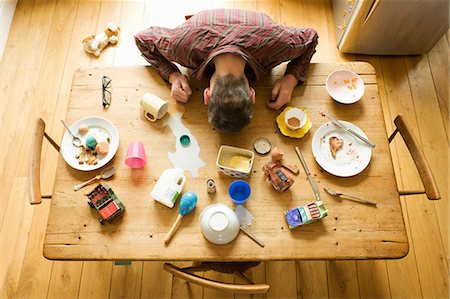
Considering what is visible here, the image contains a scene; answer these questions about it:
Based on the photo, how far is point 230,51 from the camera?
1.27 m

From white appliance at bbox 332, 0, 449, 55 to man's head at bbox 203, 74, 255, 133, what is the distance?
112cm

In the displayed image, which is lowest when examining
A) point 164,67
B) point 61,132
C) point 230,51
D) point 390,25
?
point 61,132

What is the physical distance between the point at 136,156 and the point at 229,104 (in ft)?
1.21

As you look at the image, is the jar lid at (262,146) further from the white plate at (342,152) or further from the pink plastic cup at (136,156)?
the pink plastic cup at (136,156)

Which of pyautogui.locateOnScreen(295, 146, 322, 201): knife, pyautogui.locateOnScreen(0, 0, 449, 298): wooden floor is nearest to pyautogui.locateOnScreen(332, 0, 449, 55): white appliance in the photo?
pyautogui.locateOnScreen(0, 0, 449, 298): wooden floor

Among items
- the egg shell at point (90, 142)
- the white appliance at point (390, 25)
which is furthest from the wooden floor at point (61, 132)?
the egg shell at point (90, 142)

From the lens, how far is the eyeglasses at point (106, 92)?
1361 mm

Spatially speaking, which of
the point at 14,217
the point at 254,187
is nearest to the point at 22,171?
the point at 14,217

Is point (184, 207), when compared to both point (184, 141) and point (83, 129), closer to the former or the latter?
point (184, 141)

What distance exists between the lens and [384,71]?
2.23 metres

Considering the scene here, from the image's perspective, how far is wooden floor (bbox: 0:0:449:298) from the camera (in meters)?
1.75

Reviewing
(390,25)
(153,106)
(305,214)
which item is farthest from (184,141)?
(390,25)

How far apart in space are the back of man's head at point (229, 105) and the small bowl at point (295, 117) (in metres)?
0.16

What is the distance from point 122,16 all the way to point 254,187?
1.78 m
